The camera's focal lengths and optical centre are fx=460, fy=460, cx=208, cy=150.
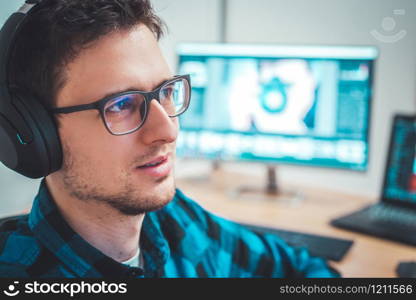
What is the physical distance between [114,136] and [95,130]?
0.09 feet

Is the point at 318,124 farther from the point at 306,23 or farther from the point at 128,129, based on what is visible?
the point at 128,129

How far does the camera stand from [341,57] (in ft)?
4.47

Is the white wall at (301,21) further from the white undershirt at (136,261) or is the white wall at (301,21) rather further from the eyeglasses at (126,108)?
the white undershirt at (136,261)

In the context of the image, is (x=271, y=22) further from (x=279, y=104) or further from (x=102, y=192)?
(x=279, y=104)

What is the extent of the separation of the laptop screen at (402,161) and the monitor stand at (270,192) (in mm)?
294

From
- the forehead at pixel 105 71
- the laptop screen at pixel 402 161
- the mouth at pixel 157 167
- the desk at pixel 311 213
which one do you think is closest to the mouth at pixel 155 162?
the mouth at pixel 157 167

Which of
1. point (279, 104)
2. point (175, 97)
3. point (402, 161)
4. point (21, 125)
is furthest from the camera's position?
point (279, 104)

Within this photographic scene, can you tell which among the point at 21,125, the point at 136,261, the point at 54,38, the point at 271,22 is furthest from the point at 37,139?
the point at 271,22

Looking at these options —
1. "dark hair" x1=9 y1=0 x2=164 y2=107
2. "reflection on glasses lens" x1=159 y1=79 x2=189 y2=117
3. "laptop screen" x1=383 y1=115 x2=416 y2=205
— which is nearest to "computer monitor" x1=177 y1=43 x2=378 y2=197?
"laptop screen" x1=383 y1=115 x2=416 y2=205

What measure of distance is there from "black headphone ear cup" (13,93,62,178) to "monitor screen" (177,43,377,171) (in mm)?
784

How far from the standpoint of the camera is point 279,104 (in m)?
1.44

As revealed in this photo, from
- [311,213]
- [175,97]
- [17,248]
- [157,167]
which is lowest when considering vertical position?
[311,213]

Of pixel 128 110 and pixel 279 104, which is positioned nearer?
pixel 128 110

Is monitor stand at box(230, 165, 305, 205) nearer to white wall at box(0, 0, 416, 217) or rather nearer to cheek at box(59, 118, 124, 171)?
white wall at box(0, 0, 416, 217)
